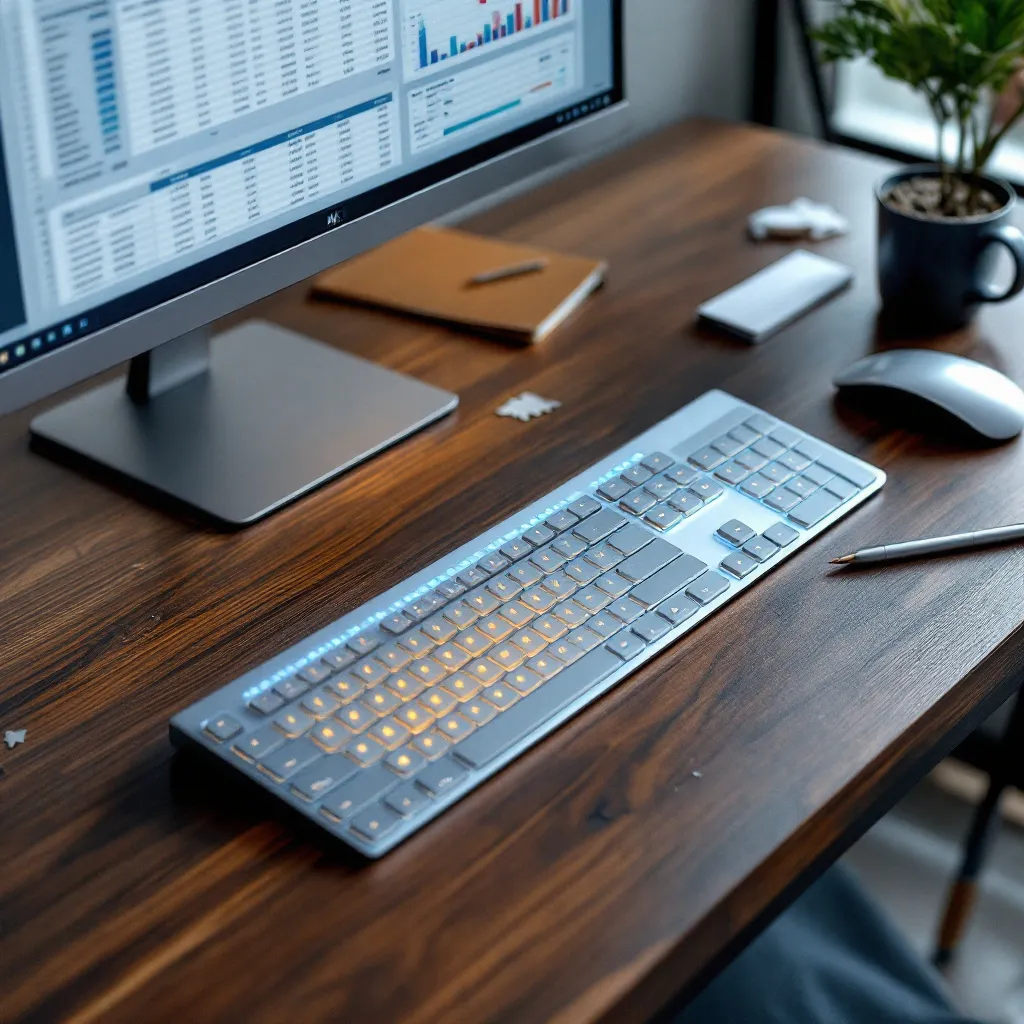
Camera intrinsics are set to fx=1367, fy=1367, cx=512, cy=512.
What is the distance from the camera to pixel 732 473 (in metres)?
0.88

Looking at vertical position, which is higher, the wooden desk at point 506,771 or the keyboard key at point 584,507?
the keyboard key at point 584,507

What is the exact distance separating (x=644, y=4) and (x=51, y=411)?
85 centimetres

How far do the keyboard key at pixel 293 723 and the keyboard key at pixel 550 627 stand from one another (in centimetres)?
14

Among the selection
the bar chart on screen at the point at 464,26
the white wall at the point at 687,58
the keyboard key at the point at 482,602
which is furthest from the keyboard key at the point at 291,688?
the white wall at the point at 687,58

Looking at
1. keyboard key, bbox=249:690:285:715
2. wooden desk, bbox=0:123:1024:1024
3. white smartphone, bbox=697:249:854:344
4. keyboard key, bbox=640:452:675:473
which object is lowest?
wooden desk, bbox=0:123:1024:1024

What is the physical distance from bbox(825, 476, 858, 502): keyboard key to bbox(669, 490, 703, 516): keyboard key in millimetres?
90

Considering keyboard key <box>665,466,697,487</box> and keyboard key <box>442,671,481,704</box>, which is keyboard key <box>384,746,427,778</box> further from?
keyboard key <box>665,466,697,487</box>

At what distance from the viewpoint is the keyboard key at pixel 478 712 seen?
69 cm

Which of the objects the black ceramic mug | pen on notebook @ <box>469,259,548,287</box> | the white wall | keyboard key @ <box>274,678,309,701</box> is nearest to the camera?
keyboard key @ <box>274,678,309,701</box>

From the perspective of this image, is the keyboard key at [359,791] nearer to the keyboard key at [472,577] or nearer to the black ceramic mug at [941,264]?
the keyboard key at [472,577]

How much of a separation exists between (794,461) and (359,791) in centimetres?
39

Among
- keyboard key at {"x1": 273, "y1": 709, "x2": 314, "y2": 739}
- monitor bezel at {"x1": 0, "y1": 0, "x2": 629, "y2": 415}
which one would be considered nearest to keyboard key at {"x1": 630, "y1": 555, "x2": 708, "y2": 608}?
keyboard key at {"x1": 273, "y1": 709, "x2": 314, "y2": 739}

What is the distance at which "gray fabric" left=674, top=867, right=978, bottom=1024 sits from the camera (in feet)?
2.96

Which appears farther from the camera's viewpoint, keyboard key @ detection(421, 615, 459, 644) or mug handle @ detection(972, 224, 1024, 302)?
mug handle @ detection(972, 224, 1024, 302)
